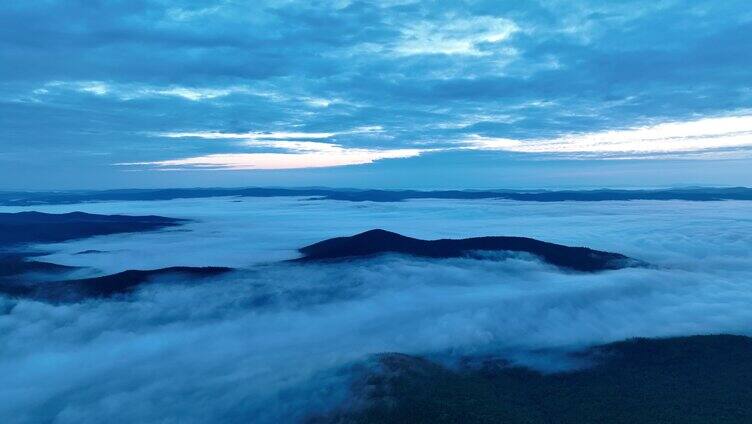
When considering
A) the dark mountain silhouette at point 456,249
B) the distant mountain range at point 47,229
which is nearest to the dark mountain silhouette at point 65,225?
the distant mountain range at point 47,229

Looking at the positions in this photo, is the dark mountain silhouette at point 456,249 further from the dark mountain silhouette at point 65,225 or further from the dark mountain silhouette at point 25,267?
the dark mountain silhouette at point 65,225

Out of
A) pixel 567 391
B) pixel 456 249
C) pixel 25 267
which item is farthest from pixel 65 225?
pixel 567 391

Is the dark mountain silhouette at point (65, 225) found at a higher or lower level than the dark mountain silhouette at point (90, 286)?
higher

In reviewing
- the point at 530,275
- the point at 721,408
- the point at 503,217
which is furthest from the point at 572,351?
the point at 503,217

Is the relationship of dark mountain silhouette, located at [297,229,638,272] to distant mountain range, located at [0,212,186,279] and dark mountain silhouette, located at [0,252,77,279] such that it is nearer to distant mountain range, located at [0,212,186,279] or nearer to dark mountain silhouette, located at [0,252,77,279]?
dark mountain silhouette, located at [0,252,77,279]

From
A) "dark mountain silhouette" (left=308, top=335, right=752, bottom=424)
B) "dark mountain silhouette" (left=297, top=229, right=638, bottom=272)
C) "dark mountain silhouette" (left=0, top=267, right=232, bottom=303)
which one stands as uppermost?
"dark mountain silhouette" (left=297, top=229, right=638, bottom=272)

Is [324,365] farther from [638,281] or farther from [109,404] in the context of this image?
[638,281]

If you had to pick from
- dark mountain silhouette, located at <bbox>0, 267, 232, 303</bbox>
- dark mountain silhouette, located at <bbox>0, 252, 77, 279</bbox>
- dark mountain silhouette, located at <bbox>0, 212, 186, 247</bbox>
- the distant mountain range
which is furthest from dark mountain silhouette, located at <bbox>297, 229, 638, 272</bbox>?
dark mountain silhouette, located at <bbox>0, 212, 186, 247</bbox>
